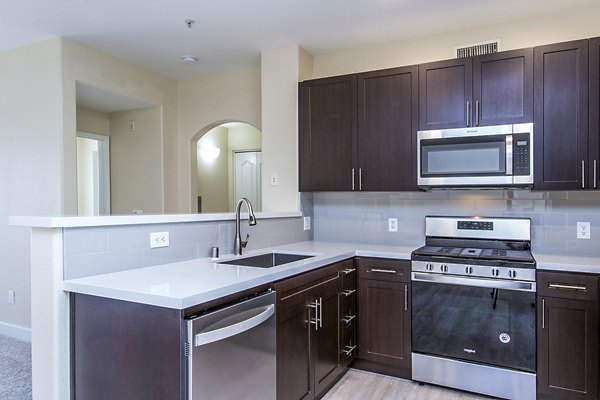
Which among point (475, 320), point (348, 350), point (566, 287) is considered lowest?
point (348, 350)

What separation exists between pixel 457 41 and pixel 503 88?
28.7 inches

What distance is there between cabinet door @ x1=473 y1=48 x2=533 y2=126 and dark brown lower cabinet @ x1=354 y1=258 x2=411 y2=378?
3.78 feet

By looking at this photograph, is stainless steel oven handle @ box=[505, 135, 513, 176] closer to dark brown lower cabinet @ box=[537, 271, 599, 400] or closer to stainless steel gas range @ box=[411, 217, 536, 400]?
→ stainless steel gas range @ box=[411, 217, 536, 400]

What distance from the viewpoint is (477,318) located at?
2.48m

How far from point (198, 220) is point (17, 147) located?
2.38 m

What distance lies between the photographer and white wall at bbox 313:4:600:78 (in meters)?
2.77

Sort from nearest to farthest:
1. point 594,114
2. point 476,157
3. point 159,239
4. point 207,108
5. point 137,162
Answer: point 159,239 → point 594,114 → point 476,157 → point 207,108 → point 137,162

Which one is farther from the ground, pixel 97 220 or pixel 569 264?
pixel 97 220

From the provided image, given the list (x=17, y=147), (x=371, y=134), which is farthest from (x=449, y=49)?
(x=17, y=147)

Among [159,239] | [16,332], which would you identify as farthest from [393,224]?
[16,332]

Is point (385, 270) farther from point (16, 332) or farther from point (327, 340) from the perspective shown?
point (16, 332)

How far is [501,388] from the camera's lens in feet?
8.00

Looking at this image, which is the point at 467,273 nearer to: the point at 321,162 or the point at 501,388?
the point at 501,388

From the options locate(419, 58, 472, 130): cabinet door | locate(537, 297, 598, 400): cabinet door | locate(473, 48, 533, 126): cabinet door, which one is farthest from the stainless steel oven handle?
locate(537, 297, 598, 400): cabinet door
